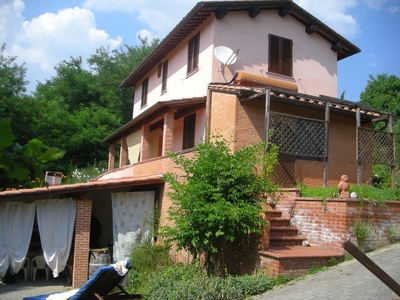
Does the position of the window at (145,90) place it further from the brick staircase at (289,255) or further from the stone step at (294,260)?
the stone step at (294,260)

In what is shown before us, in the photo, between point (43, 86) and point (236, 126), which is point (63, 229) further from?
point (43, 86)

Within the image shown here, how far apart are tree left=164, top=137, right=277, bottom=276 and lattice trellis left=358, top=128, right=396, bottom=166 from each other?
154 inches

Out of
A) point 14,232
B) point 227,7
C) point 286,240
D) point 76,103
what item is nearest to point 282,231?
point 286,240

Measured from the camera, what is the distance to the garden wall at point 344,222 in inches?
347

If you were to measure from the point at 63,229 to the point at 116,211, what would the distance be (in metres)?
1.75

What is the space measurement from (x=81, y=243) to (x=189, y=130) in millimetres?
5845

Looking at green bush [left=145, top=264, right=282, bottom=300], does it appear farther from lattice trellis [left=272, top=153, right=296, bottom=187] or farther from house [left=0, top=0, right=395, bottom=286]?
lattice trellis [left=272, top=153, right=296, bottom=187]

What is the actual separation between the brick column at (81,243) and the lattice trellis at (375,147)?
7.83 m

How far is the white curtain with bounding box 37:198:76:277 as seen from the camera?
11.5 meters

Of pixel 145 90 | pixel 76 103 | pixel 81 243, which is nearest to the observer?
pixel 81 243

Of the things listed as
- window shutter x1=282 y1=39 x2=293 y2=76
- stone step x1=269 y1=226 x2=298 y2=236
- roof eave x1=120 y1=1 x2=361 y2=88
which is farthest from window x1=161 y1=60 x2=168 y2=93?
stone step x1=269 y1=226 x2=298 y2=236

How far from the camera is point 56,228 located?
38.3 ft

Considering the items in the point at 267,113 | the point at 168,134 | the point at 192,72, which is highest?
the point at 192,72

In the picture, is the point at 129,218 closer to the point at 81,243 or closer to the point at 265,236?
the point at 81,243
